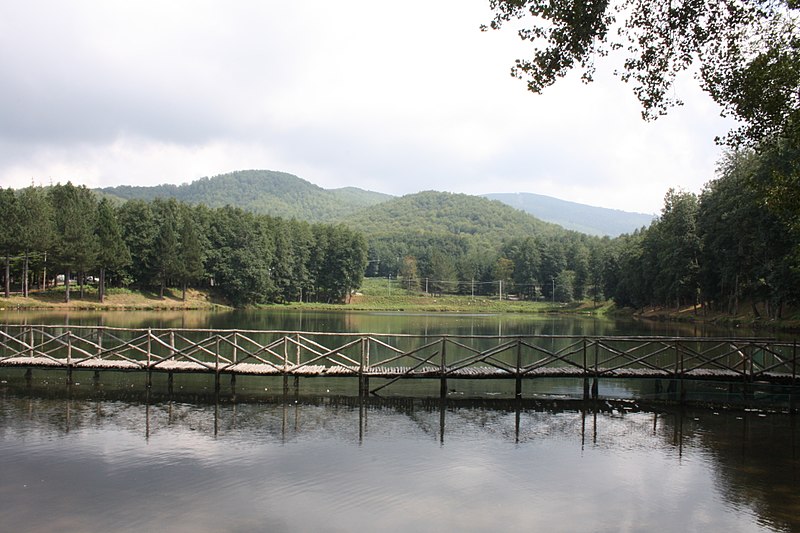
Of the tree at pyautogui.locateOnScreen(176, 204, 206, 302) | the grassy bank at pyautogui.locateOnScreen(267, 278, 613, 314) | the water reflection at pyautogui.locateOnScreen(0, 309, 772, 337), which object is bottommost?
the grassy bank at pyautogui.locateOnScreen(267, 278, 613, 314)

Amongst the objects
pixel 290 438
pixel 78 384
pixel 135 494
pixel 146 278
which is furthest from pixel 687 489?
pixel 146 278

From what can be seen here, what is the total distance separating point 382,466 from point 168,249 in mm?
78281

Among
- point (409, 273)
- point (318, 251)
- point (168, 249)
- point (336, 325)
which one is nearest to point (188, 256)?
point (168, 249)

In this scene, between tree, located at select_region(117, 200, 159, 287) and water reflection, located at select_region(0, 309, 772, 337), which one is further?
tree, located at select_region(117, 200, 159, 287)

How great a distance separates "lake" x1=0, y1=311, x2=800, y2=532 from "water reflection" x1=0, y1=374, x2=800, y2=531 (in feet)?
0.15

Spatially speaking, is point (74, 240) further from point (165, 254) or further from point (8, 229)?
point (165, 254)

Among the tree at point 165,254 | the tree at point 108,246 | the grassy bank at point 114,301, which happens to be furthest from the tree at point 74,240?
the tree at point 165,254

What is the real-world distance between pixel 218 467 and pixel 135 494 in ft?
5.92

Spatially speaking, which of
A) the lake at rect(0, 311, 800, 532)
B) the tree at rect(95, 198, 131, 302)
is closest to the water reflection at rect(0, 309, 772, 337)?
the tree at rect(95, 198, 131, 302)

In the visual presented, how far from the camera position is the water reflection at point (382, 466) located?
9469 millimetres

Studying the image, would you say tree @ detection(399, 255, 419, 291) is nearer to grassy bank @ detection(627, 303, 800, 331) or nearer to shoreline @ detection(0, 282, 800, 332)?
shoreline @ detection(0, 282, 800, 332)

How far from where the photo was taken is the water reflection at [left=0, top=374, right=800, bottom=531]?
947cm

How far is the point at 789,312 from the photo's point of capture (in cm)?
5212

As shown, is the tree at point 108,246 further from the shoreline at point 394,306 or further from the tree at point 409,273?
the tree at point 409,273
